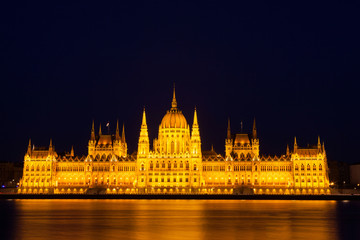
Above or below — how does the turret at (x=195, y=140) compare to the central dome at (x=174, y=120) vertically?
below

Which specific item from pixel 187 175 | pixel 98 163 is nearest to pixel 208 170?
pixel 187 175

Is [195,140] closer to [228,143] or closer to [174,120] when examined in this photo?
[174,120]

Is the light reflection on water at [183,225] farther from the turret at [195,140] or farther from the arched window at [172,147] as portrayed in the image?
the arched window at [172,147]

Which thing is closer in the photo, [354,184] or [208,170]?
[208,170]

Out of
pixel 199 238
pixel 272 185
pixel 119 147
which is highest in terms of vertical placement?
pixel 119 147

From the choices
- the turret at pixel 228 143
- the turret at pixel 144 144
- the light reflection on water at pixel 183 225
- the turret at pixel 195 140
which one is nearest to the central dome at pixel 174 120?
the turret at pixel 195 140

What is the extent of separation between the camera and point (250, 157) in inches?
6284

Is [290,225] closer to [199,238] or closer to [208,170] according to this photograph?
[199,238]

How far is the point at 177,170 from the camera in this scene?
156875 mm

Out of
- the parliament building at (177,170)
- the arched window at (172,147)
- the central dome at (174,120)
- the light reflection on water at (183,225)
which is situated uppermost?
the central dome at (174,120)

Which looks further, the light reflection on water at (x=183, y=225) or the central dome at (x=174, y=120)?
the central dome at (x=174, y=120)

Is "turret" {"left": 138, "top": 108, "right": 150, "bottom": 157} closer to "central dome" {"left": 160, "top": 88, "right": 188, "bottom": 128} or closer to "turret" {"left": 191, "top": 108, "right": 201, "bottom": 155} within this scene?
"central dome" {"left": 160, "top": 88, "right": 188, "bottom": 128}

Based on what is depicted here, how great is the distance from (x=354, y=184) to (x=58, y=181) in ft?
336

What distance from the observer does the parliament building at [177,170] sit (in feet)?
504
